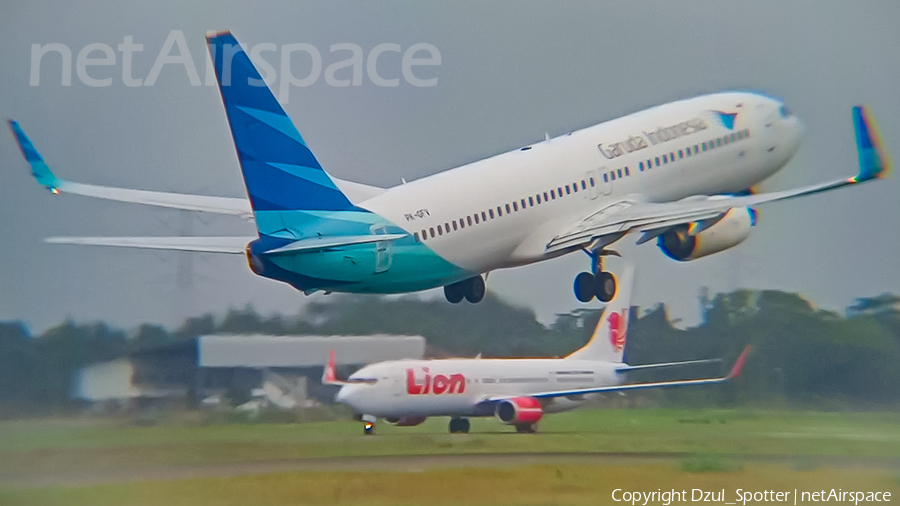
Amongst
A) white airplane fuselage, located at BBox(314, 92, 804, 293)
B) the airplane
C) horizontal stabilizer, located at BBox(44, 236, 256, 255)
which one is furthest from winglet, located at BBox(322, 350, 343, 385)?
horizontal stabilizer, located at BBox(44, 236, 256, 255)

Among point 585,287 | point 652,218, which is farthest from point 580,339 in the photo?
point 652,218

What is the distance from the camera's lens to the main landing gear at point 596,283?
22594mm

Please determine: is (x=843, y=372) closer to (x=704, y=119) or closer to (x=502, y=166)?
(x=704, y=119)

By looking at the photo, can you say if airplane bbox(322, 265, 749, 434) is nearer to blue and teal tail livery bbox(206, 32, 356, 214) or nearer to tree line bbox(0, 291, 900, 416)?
tree line bbox(0, 291, 900, 416)

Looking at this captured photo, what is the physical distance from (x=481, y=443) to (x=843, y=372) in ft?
21.8

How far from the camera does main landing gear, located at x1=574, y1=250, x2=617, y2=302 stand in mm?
22594

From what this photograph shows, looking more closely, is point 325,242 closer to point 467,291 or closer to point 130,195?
point 130,195

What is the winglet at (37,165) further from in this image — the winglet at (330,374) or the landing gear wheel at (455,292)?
the landing gear wheel at (455,292)

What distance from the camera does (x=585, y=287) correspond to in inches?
894

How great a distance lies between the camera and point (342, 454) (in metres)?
20.9

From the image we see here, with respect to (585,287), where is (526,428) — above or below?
below

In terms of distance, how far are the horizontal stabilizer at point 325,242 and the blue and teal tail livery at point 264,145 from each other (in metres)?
0.50
